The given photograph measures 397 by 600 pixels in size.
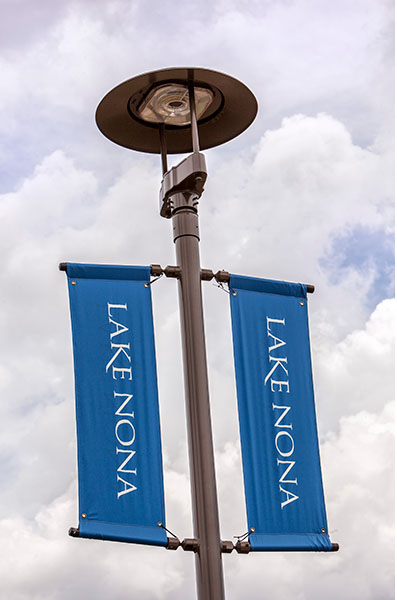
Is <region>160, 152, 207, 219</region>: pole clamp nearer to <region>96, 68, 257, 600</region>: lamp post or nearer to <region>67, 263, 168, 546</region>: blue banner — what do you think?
<region>96, 68, 257, 600</region>: lamp post

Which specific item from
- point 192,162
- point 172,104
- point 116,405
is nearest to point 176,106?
point 172,104

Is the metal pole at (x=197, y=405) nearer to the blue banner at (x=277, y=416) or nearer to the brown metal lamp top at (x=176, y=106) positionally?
the blue banner at (x=277, y=416)

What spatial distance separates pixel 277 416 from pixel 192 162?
2551 millimetres

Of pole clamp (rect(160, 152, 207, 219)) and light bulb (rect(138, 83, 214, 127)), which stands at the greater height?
light bulb (rect(138, 83, 214, 127))

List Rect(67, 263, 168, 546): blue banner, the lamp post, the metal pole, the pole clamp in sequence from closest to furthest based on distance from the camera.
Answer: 1. Rect(67, 263, 168, 546): blue banner
2. the metal pole
3. the lamp post
4. the pole clamp

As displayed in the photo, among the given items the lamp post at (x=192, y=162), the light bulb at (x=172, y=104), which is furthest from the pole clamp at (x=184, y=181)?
the light bulb at (x=172, y=104)

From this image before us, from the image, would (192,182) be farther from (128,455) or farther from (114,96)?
(128,455)

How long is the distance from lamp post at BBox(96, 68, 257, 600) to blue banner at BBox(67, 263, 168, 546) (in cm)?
37

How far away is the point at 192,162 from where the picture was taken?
441 inches

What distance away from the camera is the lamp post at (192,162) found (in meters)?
10.1

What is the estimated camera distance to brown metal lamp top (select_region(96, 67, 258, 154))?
1138cm

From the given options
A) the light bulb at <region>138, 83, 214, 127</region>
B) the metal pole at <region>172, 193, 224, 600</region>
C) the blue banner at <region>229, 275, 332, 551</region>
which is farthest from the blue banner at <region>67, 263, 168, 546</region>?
the light bulb at <region>138, 83, 214, 127</region>

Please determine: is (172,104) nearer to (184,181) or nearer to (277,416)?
(184,181)

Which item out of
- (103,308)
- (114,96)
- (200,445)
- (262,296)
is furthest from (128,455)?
(114,96)
